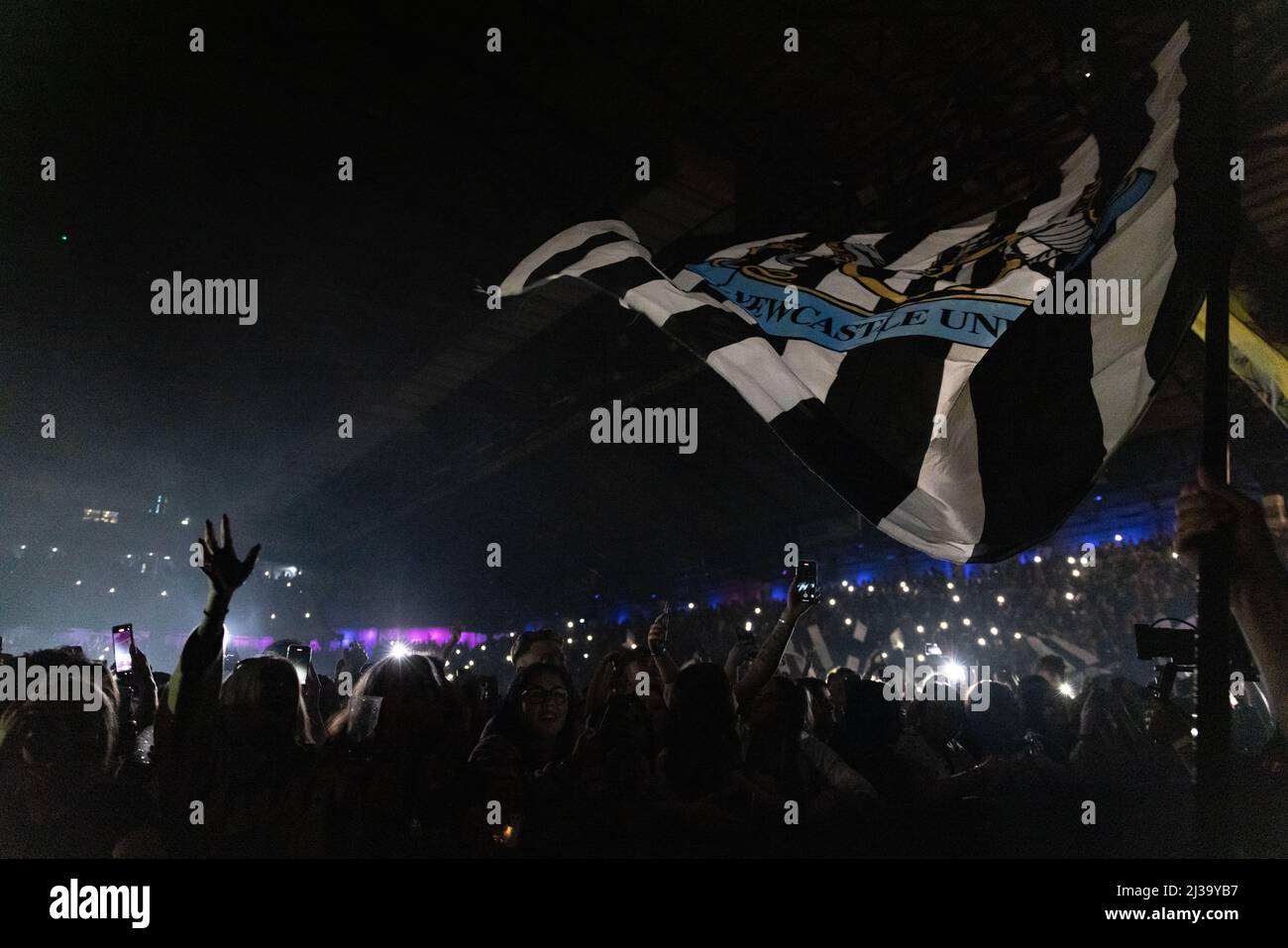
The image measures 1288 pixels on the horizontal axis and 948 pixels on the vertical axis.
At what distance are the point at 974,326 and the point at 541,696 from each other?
2313 millimetres

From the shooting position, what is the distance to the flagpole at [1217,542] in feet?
6.20

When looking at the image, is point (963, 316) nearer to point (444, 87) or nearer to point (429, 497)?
point (444, 87)

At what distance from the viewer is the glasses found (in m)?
3.34

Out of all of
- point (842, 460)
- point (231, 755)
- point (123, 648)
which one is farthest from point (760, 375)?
point (123, 648)

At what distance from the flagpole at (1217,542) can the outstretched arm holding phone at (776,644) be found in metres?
2.16

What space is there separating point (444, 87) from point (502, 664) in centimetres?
1666

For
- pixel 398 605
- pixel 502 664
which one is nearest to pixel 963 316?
pixel 502 664

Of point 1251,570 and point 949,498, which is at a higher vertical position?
point 949,498

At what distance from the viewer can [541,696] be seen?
11.0 feet

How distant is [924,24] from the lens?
6.69 meters

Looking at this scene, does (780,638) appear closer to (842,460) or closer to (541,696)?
(541,696)

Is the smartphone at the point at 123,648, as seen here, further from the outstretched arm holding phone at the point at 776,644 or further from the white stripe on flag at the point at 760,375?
the white stripe on flag at the point at 760,375

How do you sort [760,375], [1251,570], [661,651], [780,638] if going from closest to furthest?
[1251,570]
[760,375]
[780,638]
[661,651]

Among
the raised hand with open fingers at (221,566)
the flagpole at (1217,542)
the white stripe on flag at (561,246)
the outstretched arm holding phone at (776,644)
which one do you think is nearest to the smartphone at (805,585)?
the outstretched arm holding phone at (776,644)
